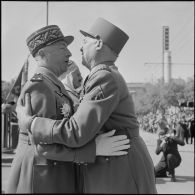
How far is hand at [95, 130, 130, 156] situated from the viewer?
2332 mm

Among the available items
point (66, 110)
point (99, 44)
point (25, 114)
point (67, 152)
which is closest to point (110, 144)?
point (67, 152)

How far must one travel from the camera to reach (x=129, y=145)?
7.86 feet

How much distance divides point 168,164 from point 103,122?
7364 millimetres

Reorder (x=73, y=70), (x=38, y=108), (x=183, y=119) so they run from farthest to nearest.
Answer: (x=183, y=119) < (x=73, y=70) < (x=38, y=108)

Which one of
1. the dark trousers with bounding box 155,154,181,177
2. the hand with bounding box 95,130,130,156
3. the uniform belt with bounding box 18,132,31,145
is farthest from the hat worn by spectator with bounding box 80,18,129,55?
the dark trousers with bounding box 155,154,181,177

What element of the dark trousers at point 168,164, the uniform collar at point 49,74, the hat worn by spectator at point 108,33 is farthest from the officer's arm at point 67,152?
the dark trousers at point 168,164

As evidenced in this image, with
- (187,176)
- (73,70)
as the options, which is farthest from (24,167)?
(187,176)

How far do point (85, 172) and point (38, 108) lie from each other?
47 cm

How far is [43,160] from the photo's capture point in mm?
2393

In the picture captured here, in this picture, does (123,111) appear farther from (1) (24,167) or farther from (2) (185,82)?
(2) (185,82)

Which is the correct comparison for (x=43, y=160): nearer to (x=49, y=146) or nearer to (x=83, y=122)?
(x=49, y=146)

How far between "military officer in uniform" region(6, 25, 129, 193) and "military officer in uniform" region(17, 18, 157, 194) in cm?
6

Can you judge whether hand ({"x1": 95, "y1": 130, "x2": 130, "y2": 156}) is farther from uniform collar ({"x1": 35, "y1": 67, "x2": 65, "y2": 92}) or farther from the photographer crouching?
the photographer crouching

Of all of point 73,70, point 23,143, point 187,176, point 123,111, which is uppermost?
point 73,70
